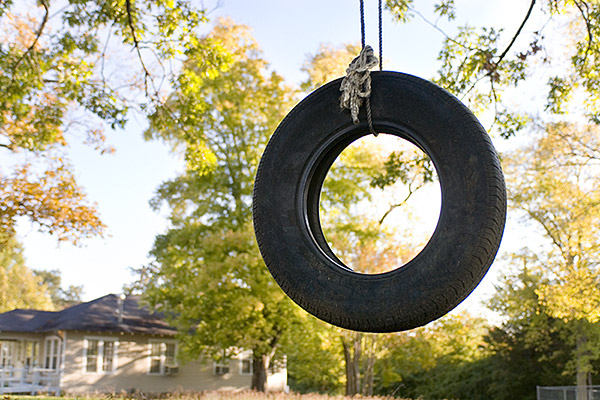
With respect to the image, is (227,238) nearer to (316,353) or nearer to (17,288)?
(316,353)

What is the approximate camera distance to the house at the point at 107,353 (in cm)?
2297

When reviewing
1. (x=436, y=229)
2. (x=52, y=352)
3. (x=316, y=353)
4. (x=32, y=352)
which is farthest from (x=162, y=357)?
(x=436, y=229)

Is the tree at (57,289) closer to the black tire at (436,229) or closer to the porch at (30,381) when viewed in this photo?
the porch at (30,381)

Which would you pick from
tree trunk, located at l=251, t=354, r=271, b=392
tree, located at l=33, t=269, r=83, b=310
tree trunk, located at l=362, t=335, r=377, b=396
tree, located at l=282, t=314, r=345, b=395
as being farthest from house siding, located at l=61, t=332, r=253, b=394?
tree, located at l=33, t=269, r=83, b=310

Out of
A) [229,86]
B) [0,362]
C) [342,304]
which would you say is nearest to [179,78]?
[342,304]

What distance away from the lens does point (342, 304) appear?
2918mm

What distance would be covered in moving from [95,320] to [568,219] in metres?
18.2

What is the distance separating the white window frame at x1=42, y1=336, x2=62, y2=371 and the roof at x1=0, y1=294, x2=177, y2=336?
0.54 meters

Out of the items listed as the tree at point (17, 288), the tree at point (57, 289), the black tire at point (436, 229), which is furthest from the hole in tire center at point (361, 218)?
the tree at point (57, 289)

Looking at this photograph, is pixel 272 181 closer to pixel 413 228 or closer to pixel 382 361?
pixel 413 228

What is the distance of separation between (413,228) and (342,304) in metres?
16.2

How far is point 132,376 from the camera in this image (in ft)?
79.5

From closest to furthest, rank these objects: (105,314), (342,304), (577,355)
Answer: (342,304) < (577,355) < (105,314)

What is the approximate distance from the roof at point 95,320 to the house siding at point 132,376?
1.79 ft
